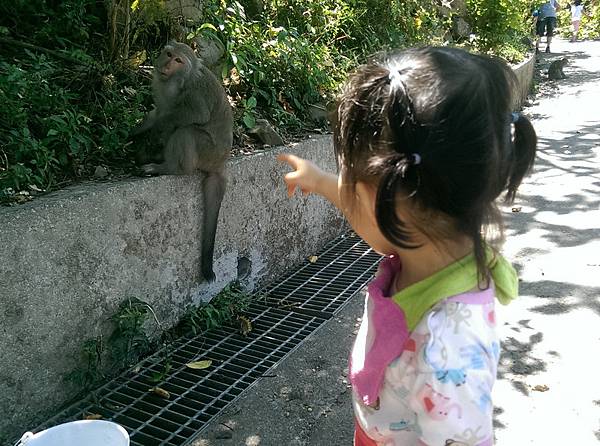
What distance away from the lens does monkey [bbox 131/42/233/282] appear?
13.0 ft

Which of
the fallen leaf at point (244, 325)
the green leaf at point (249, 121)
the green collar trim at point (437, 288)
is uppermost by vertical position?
the green collar trim at point (437, 288)

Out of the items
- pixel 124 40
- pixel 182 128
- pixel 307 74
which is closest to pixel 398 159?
pixel 182 128

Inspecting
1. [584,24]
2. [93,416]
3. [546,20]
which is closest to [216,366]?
[93,416]

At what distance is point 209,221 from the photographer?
3.98 metres

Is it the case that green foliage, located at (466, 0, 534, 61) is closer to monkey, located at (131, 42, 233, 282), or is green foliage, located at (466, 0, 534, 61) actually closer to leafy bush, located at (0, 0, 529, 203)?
leafy bush, located at (0, 0, 529, 203)

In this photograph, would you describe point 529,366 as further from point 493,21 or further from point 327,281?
point 493,21

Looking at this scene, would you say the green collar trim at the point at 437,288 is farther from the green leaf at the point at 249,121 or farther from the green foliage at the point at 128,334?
the green leaf at the point at 249,121

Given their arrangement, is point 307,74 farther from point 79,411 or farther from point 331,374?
point 79,411

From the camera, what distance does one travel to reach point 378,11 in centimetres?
785

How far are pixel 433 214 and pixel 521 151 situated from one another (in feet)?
0.84

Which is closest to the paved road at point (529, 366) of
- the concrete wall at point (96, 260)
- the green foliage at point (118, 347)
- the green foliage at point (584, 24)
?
the green foliage at point (118, 347)

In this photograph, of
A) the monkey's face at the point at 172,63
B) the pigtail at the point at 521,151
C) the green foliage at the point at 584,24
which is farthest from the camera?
the green foliage at the point at 584,24

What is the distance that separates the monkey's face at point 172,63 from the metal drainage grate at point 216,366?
65.3 inches

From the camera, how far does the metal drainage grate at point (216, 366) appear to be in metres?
3.00
